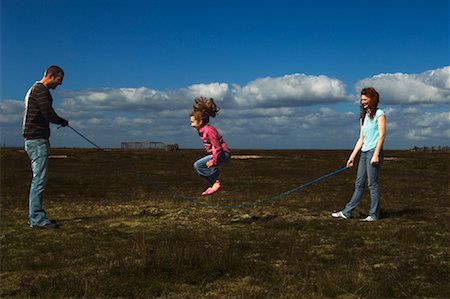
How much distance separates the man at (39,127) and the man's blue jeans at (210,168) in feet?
13.4

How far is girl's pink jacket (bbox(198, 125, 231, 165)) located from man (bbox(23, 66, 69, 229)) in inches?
181

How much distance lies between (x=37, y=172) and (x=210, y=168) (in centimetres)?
500

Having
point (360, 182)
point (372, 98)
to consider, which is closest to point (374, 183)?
point (360, 182)

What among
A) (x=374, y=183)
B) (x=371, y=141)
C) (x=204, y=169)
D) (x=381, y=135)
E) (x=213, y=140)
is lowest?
(x=374, y=183)

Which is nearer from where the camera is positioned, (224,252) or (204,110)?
(204,110)

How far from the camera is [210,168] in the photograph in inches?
239

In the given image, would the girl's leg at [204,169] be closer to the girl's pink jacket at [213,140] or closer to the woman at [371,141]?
the girl's pink jacket at [213,140]

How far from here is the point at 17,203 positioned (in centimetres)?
1370

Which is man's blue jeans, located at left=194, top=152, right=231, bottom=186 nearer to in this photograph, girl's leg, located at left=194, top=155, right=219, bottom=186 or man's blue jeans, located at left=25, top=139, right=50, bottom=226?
girl's leg, located at left=194, top=155, right=219, bottom=186

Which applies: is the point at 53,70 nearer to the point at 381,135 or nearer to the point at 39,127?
the point at 39,127

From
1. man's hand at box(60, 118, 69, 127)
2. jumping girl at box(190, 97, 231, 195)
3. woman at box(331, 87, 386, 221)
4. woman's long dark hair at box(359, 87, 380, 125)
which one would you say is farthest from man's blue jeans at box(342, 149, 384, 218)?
man's hand at box(60, 118, 69, 127)

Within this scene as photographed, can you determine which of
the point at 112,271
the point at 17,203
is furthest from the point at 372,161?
the point at 17,203

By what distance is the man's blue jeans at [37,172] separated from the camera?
9.26 m

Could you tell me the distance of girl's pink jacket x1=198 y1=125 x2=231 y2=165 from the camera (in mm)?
5488
